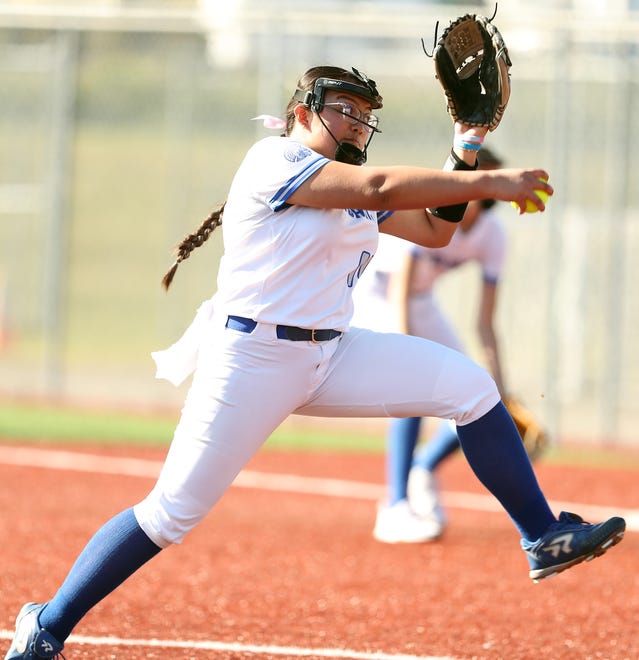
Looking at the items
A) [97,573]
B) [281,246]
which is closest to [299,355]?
[281,246]

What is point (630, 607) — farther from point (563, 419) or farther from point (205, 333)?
point (563, 419)

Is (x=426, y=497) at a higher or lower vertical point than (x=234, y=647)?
lower

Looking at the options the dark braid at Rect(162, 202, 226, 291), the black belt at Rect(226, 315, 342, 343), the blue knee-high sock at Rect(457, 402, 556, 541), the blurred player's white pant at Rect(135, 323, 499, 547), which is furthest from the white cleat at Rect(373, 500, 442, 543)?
the black belt at Rect(226, 315, 342, 343)

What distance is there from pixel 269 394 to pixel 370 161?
1102 cm

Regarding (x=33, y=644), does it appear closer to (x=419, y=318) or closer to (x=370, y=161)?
(x=419, y=318)

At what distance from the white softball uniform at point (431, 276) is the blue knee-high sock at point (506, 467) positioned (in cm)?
259

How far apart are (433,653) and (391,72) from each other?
12678 mm

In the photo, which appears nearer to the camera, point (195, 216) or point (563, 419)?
point (563, 419)

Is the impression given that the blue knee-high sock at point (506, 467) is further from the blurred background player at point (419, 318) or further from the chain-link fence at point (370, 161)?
the chain-link fence at point (370, 161)

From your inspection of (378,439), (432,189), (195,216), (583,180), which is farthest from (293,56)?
(432,189)

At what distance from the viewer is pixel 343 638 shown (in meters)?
4.77

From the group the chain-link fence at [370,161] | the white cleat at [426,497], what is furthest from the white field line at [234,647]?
the chain-link fence at [370,161]

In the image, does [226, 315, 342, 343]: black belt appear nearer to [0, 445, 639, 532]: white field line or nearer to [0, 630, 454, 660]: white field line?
[0, 630, 454, 660]: white field line

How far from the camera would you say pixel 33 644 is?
3926 millimetres
